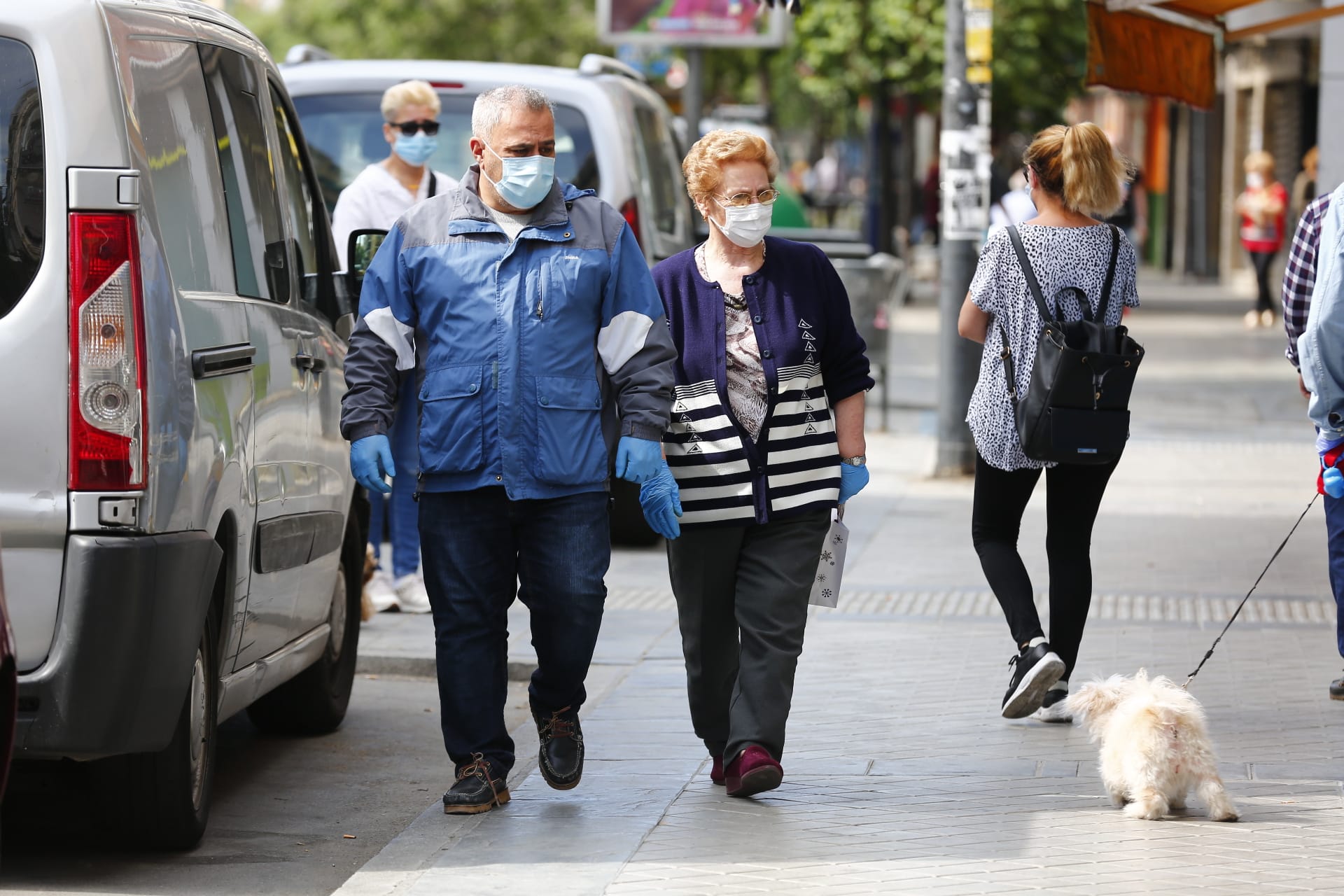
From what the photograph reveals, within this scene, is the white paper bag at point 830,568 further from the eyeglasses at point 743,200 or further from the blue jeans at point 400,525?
the blue jeans at point 400,525

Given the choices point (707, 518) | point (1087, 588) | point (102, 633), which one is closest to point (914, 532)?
point (1087, 588)

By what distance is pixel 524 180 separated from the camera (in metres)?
5.03

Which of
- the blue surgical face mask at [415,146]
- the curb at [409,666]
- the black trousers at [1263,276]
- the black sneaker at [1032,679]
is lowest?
the black trousers at [1263,276]

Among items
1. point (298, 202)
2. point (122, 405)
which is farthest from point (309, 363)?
point (122, 405)

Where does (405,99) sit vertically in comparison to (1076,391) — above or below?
above

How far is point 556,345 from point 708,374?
0.44 m

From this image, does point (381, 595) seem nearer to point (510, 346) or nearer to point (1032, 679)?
point (1032, 679)

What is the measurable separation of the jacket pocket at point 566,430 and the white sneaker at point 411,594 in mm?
3471

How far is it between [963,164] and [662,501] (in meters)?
7.33

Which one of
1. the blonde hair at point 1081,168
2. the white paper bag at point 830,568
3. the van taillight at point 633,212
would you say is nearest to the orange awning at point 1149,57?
the van taillight at point 633,212

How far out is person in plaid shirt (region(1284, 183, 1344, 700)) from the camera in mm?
6242

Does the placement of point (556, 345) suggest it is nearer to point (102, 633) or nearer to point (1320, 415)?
point (102, 633)

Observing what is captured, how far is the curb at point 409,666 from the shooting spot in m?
7.41

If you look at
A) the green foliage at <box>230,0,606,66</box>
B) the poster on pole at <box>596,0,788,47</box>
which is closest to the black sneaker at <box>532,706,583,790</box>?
the poster on pole at <box>596,0,788,47</box>
